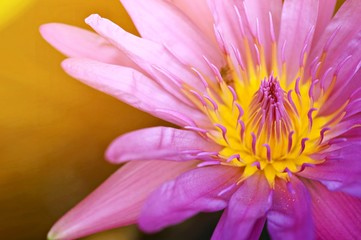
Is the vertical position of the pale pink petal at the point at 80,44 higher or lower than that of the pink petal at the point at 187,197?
higher

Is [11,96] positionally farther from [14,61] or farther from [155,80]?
[155,80]

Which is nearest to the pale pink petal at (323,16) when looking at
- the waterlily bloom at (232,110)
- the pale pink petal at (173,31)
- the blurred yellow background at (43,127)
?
the waterlily bloom at (232,110)

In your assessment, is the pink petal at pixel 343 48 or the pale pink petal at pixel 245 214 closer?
the pale pink petal at pixel 245 214

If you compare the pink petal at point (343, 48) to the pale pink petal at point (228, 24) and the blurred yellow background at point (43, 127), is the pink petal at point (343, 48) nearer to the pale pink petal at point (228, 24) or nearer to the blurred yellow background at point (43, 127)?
the pale pink petal at point (228, 24)

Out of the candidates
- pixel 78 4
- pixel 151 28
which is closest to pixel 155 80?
pixel 151 28

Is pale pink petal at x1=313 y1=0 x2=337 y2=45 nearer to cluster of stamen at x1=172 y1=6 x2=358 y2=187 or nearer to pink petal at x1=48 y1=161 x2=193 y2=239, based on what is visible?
cluster of stamen at x1=172 y1=6 x2=358 y2=187

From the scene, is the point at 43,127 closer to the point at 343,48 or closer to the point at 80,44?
the point at 80,44

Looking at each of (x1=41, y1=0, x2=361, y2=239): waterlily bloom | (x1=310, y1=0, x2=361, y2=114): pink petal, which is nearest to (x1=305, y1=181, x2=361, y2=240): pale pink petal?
(x1=41, y1=0, x2=361, y2=239): waterlily bloom

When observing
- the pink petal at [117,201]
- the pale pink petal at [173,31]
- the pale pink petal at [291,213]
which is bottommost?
the pink petal at [117,201]
